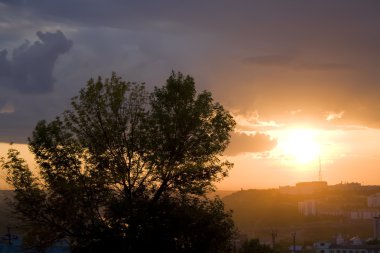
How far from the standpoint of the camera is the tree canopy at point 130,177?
35062 mm

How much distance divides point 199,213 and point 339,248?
487 feet

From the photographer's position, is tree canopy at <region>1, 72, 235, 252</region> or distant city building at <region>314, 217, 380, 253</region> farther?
distant city building at <region>314, 217, 380, 253</region>

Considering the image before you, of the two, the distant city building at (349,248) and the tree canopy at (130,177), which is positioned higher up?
the tree canopy at (130,177)

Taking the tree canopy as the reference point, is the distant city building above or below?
below

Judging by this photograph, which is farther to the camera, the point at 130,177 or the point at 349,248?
the point at 349,248

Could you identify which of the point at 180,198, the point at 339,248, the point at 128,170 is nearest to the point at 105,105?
the point at 128,170

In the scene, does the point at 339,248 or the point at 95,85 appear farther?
the point at 339,248

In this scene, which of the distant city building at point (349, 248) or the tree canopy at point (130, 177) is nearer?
the tree canopy at point (130, 177)

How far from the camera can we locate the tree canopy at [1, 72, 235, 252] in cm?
3506

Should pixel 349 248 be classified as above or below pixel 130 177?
below

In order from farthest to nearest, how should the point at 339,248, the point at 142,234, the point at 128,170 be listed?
the point at 339,248 < the point at 128,170 < the point at 142,234

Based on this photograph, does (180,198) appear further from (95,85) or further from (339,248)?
(339,248)

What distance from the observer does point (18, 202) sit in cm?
3578

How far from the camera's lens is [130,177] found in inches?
1451
